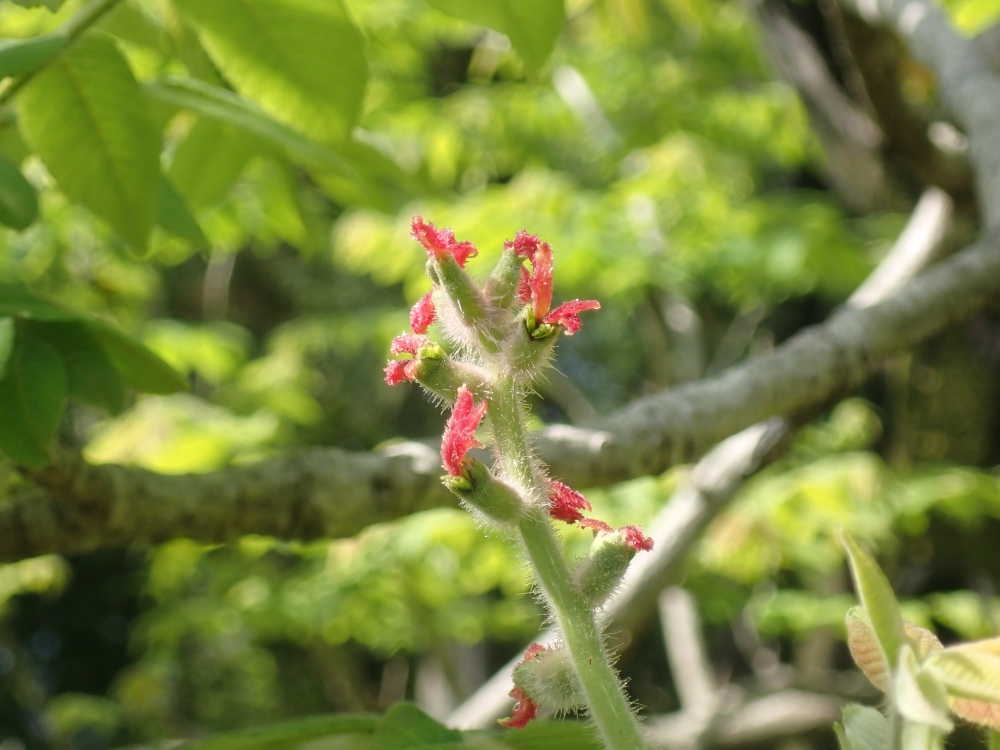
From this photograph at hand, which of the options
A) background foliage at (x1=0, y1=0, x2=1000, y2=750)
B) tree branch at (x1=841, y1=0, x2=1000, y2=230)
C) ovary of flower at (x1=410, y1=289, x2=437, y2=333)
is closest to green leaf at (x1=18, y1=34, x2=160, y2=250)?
background foliage at (x1=0, y1=0, x2=1000, y2=750)

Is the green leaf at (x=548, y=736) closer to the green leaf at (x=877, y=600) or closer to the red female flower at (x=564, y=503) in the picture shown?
the red female flower at (x=564, y=503)

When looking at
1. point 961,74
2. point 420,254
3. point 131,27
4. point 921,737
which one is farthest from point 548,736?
point 420,254

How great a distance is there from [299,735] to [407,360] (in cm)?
30

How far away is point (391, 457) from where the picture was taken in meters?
0.96

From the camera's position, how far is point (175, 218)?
3.22 feet

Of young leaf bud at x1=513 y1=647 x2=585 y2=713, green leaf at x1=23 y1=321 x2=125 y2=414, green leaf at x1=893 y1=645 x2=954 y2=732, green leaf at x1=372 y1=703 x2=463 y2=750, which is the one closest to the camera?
green leaf at x1=893 y1=645 x2=954 y2=732

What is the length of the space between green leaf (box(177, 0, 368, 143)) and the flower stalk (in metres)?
0.42

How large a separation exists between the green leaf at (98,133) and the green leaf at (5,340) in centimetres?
17

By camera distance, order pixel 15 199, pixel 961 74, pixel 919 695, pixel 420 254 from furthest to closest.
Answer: pixel 420 254, pixel 961 74, pixel 15 199, pixel 919 695

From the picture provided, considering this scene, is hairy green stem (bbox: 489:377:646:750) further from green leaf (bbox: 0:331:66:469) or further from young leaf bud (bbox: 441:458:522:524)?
green leaf (bbox: 0:331:66:469)

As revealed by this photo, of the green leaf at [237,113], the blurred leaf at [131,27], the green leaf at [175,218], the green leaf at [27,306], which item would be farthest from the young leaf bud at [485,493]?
the blurred leaf at [131,27]

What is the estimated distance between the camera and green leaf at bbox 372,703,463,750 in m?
0.56

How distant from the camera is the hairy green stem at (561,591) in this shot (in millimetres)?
403

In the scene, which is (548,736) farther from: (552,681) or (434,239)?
(434,239)
